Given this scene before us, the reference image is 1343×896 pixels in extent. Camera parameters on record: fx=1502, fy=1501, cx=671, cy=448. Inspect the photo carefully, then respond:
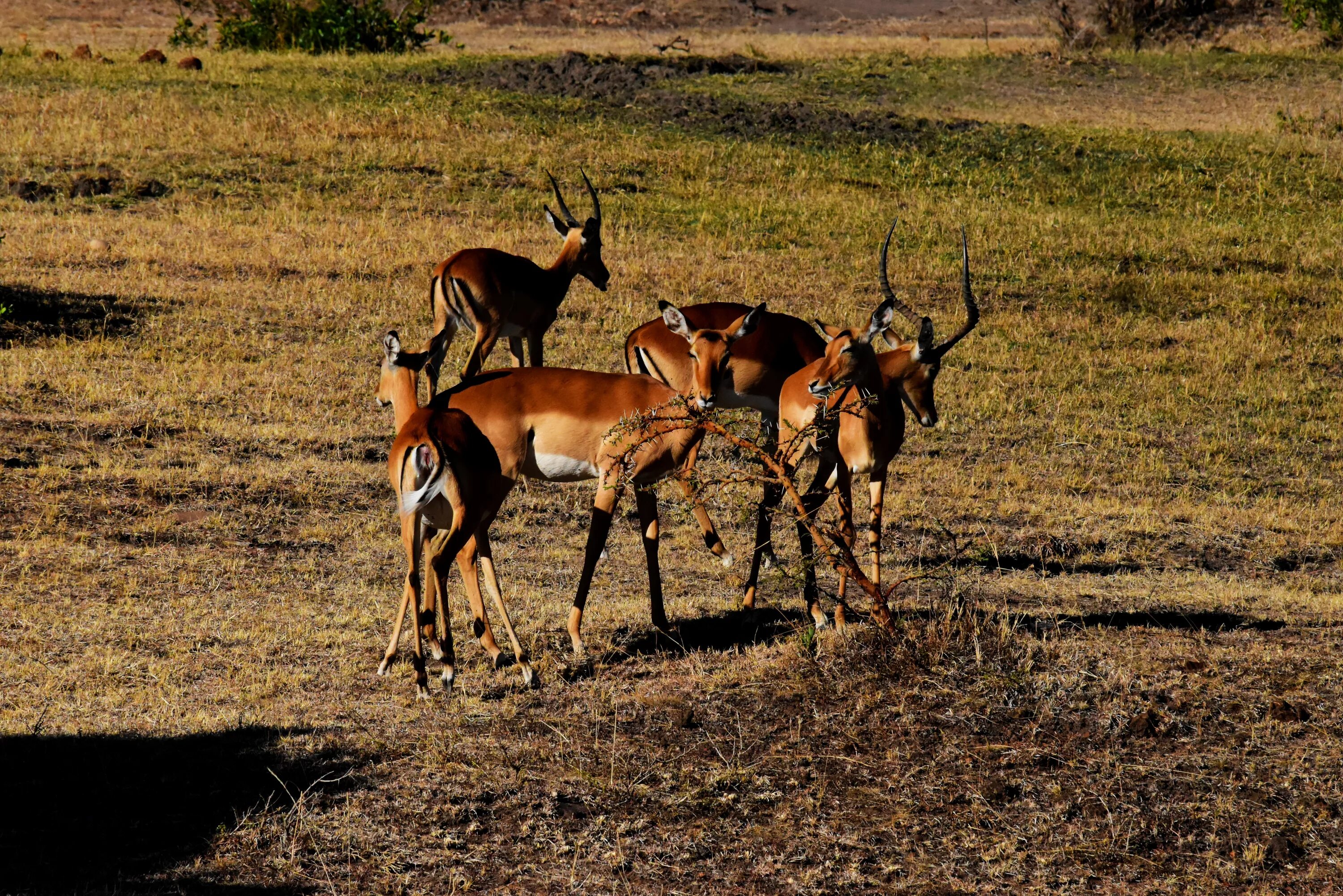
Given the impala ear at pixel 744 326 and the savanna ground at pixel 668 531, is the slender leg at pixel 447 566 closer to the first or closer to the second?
the savanna ground at pixel 668 531

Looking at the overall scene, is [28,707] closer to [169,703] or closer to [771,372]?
[169,703]

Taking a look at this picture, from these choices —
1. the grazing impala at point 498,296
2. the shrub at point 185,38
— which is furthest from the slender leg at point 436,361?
the shrub at point 185,38

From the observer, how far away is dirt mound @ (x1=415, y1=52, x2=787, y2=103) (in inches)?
1019

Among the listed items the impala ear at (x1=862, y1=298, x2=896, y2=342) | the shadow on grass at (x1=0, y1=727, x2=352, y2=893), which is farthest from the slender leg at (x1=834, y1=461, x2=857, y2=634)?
the shadow on grass at (x1=0, y1=727, x2=352, y2=893)

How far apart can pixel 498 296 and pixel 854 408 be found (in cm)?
468

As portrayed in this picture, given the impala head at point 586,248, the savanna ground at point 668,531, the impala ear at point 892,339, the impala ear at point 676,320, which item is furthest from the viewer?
the impala head at point 586,248

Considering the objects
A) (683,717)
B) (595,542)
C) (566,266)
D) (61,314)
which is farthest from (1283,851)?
(61,314)

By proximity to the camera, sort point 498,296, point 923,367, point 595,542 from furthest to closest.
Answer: point 498,296 → point 923,367 → point 595,542

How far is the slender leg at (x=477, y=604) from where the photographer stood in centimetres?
724

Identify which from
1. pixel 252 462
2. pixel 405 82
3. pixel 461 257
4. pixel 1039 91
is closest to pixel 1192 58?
pixel 1039 91

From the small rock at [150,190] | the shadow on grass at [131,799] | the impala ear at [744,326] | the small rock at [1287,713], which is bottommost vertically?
the small rock at [1287,713]

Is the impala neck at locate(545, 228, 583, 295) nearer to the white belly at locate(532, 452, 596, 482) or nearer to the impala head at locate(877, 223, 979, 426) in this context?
the impala head at locate(877, 223, 979, 426)

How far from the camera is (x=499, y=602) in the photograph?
729cm

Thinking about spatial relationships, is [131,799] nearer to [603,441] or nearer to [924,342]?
[603,441]
